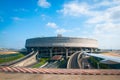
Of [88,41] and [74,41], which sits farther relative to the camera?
[88,41]

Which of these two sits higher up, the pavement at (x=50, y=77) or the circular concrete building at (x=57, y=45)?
the circular concrete building at (x=57, y=45)

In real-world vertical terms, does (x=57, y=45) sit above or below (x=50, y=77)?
above

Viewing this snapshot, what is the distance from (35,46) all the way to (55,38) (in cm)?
1869

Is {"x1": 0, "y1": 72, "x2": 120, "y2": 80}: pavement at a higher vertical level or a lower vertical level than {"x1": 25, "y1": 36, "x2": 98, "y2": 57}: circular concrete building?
lower

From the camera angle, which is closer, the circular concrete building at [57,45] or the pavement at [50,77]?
the pavement at [50,77]

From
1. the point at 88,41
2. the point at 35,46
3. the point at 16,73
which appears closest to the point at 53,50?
the point at 35,46

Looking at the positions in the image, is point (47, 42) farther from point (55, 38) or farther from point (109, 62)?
point (109, 62)

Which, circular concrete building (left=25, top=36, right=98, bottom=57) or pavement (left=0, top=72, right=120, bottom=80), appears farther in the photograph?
circular concrete building (left=25, top=36, right=98, bottom=57)

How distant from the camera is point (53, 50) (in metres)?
→ 125

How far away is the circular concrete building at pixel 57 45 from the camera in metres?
121

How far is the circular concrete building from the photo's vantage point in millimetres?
121250

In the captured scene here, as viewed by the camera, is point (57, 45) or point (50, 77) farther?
point (57, 45)

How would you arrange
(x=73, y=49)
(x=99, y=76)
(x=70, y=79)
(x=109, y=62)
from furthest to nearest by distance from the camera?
(x=73, y=49) < (x=109, y=62) < (x=99, y=76) < (x=70, y=79)

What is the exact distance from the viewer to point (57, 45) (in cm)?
12056
